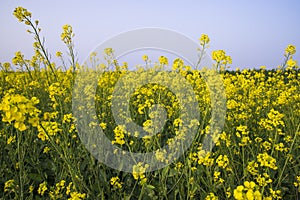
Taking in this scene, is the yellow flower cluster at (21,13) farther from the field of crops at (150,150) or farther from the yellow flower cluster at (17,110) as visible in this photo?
the yellow flower cluster at (17,110)

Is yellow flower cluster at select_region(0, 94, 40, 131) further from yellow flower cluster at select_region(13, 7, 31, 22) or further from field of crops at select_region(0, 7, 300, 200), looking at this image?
yellow flower cluster at select_region(13, 7, 31, 22)

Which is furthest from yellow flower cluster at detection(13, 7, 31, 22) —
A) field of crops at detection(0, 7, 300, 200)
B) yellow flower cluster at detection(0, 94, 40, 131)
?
yellow flower cluster at detection(0, 94, 40, 131)

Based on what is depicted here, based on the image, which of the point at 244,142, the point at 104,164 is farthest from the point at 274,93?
the point at 104,164

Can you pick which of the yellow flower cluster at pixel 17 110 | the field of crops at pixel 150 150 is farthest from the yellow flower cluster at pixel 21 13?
the yellow flower cluster at pixel 17 110

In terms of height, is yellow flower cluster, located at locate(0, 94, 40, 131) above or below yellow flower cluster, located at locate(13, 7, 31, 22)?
below

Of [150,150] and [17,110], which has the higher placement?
[17,110]

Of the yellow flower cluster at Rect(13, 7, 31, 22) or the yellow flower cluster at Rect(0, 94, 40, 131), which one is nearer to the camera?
the yellow flower cluster at Rect(0, 94, 40, 131)

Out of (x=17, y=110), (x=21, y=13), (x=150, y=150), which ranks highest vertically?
(x=21, y=13)

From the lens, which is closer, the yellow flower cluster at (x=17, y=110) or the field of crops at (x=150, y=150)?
the yellow flower cluster at (x=17, y=110)

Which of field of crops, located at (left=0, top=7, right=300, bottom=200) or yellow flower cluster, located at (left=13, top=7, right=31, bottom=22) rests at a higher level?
yellow flower cluster, located at (left=13, top=7, right=31, bottom=22)

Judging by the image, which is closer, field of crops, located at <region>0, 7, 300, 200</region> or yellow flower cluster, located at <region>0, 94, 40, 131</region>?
yellow flower cluster, located at <region>0, 94, 40, 131</region>

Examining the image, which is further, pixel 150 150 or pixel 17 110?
pixel 150 150

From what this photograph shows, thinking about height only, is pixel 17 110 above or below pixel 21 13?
below

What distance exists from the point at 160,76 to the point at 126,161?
2.38 m
